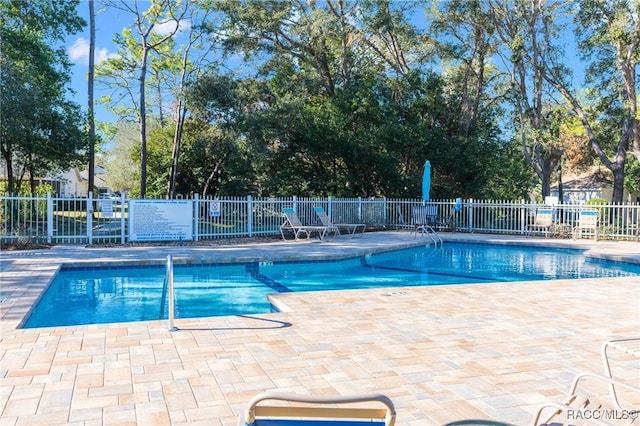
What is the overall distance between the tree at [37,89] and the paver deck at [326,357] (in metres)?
7.83

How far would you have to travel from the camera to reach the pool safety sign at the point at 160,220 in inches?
512

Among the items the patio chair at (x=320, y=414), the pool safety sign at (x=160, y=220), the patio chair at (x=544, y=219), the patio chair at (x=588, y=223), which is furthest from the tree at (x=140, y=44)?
the patio chair at (x=320, y=414)

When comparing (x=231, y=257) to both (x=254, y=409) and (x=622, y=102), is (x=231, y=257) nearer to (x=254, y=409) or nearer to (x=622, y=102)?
(x=254, y=409)

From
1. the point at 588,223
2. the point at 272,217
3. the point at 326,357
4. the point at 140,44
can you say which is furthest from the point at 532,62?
the point at 326,357

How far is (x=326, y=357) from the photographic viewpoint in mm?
4082

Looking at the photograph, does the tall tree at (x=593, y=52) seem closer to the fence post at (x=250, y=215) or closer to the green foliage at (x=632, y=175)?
the green foliage at (x=632, y=175)

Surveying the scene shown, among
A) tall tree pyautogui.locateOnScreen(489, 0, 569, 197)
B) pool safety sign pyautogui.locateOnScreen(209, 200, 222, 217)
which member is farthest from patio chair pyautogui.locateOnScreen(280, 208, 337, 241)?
tall tree pyautogui.locateOnScreen(489, 0, 569, 197)

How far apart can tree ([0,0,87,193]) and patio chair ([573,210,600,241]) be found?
1625 centimetres

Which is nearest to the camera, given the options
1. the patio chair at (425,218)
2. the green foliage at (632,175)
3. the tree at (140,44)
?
the patio chair at (425,218)

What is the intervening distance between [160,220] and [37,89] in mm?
4875

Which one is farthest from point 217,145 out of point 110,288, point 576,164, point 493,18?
point 576,164

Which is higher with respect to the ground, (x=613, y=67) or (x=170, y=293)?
(x=613, y=67)

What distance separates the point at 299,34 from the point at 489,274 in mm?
13781

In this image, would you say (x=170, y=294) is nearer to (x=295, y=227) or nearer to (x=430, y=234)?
(x=295, y=227)
